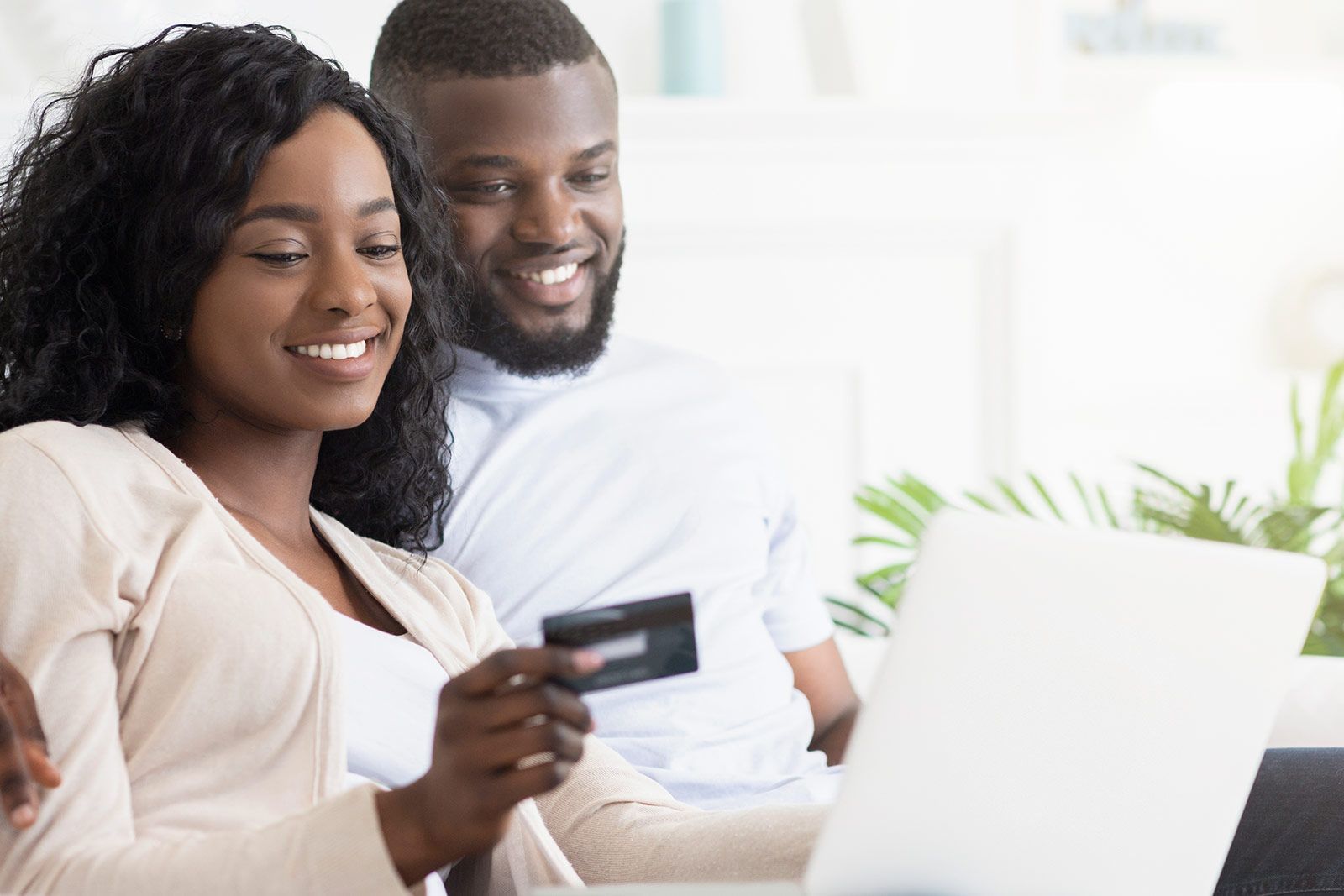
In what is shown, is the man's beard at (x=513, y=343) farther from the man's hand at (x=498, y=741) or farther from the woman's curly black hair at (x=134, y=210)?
the man's hand at (x=498, y=741)

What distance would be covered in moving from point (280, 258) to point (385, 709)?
13.6 inches

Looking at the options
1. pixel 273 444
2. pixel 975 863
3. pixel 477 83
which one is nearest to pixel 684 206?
pixel 477 83

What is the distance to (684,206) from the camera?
2543 millimetres

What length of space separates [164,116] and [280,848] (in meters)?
0.57

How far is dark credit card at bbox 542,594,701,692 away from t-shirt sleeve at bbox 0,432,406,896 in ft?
0.55

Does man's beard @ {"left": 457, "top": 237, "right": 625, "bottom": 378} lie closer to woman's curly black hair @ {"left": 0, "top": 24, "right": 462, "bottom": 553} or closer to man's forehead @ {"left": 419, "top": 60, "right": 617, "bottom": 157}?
man's forehead @ {"left": 419, "top": 60, "right": 617, "bottom": 157}

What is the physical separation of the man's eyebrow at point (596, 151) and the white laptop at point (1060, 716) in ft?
2.85

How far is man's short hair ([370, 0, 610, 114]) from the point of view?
1.56 metres

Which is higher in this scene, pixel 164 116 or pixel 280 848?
pixel 164 116

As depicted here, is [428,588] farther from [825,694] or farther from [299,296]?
[825,694]

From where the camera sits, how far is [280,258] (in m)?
1.12

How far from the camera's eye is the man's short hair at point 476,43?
1562mm

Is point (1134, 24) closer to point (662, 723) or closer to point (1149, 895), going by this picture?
point (662, 723)

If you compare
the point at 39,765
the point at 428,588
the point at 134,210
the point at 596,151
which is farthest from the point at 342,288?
the point at 596,151
